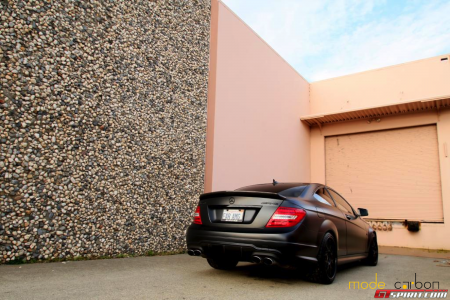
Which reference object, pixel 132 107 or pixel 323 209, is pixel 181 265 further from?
pixel 132 107

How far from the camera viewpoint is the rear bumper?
3.89 metres

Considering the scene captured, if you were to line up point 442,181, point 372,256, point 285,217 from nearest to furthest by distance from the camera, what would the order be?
point 285,217 → point 372,256 → point 442,181

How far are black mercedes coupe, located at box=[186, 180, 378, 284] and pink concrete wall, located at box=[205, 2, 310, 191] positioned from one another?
3706 mm

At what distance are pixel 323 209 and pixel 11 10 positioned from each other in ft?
17.4

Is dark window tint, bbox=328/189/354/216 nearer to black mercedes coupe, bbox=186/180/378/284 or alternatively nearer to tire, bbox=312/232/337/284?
black mercedes coupe, bbox=186/180/378/284

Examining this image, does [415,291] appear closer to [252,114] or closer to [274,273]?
[274,273]

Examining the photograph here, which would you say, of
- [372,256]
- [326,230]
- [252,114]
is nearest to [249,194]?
[326,230]

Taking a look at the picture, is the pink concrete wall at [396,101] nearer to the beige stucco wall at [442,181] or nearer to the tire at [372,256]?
the beige stucco wall at [442,181]

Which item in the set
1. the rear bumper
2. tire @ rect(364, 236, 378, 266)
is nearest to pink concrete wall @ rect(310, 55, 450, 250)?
tire @ rect(364, 236, 378, 266)

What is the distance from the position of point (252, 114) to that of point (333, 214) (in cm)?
569

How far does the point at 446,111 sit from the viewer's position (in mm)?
11062

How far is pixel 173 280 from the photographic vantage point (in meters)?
4.39

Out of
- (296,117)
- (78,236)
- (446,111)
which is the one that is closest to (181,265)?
(78,236)

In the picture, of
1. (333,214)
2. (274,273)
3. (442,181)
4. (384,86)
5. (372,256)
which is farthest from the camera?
(384,86)
